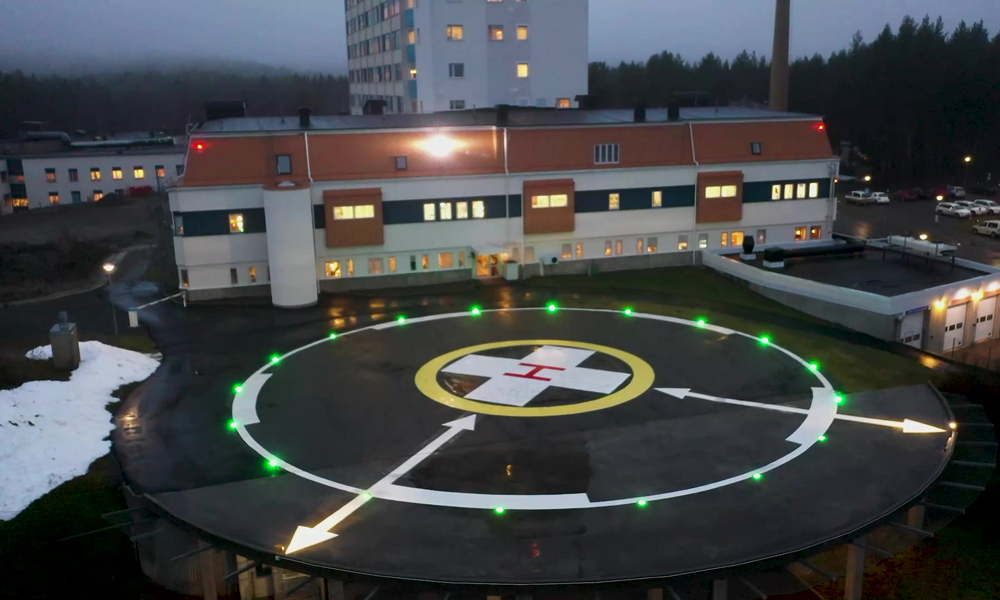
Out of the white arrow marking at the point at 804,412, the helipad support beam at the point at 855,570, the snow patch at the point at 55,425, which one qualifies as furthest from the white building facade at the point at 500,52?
the helipad support beam at the point at 855,570

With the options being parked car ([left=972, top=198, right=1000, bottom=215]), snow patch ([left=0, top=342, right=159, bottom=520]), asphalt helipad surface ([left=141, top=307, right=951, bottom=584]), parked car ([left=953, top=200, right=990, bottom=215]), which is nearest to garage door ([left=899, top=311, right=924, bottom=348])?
asphalt helipad surface ([left=141, top=307, right=951, bottom=584])

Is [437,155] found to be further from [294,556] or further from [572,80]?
[572,80]

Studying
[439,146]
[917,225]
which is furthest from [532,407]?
[917,225]

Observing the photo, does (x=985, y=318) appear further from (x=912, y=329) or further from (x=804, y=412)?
(x=804, y=412)

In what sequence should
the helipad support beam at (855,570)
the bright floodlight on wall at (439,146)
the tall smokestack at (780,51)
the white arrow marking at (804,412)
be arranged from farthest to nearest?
the tall smokestack at (780,51), the bright floodlight on wall at (439,146), the white arrow marking at (804,412), the helipad support beam at (855,570)

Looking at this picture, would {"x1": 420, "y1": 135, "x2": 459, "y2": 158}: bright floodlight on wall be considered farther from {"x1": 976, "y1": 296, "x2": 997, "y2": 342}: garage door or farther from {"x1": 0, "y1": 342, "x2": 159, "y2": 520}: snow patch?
{"x1": 976, "y1": 296, "x2": 997, "y2": 342}: garage door

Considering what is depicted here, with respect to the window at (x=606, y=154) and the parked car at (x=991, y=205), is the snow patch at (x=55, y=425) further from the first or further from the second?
the parked car at (x=991, y=205)

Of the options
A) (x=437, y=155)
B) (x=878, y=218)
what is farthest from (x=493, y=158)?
(x=878, y=218)
